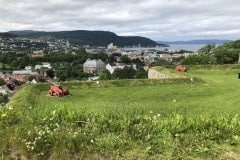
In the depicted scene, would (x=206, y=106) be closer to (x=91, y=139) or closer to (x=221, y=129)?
(x=221, y=129)

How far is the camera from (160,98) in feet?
43.4

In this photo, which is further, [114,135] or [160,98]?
[160,98]

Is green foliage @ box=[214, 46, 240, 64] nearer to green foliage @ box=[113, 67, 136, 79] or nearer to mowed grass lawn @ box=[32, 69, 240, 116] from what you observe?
green foliage @ box=[113, 67, 136, 79]

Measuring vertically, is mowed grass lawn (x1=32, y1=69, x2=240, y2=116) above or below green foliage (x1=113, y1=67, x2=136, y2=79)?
above

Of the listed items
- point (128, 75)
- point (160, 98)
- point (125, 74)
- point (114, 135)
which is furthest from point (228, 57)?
point (114, 135)

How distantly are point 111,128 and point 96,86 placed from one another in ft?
33.5

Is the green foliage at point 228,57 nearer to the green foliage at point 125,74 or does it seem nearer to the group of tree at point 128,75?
the group of tree at point 128,75

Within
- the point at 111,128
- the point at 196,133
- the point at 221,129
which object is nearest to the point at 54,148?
the point at 111,128

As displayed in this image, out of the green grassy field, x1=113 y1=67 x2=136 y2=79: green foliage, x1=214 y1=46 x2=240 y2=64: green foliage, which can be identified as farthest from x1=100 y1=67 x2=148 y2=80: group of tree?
the green grassy field

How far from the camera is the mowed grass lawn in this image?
1068 centimetres

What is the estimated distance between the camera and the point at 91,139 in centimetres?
605

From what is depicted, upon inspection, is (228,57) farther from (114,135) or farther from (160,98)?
(114,135)

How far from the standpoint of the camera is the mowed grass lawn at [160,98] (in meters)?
10.7

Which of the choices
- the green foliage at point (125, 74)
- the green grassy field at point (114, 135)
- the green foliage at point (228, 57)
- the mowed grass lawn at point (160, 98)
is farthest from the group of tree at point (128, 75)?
the green grassy field at point (114, 135)
